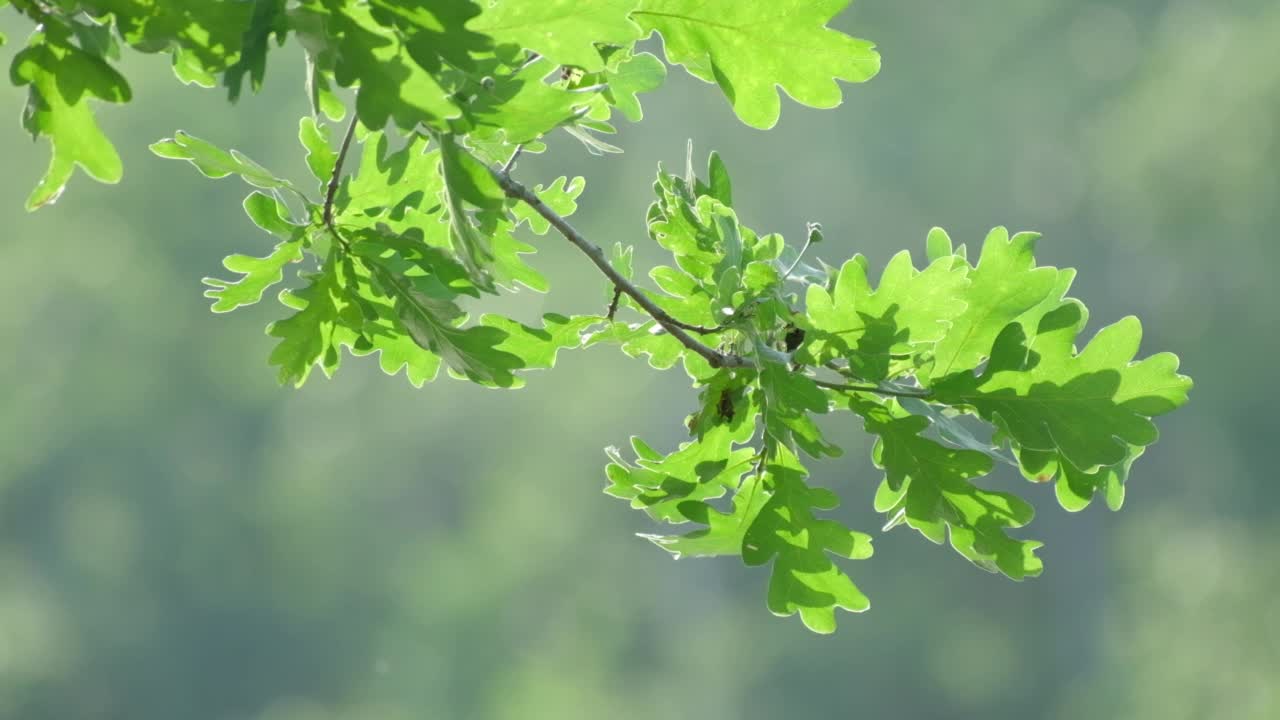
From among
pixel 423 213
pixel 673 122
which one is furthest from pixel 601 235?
pixel 423 213

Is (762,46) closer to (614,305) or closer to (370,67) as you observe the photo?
(614,305)

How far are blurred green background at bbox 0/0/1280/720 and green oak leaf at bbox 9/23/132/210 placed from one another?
14.7 meters

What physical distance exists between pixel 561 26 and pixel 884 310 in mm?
402

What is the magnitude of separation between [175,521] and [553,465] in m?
4.63

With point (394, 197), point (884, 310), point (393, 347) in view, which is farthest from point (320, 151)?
point (884, 310)

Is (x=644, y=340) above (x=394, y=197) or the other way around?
the other way around

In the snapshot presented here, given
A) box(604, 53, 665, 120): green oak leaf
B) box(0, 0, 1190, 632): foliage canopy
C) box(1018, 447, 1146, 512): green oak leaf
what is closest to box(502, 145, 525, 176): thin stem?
box(0, 0, 1190, 632): foliage canopy

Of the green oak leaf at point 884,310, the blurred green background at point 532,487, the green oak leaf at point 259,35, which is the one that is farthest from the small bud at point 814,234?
the blurred green background at point 532,487

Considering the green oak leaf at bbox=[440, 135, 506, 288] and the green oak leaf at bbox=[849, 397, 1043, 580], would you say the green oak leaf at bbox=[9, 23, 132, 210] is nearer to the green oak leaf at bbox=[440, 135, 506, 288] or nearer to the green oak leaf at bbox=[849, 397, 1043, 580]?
the green oak leaf at bbox=[440, 135, 506, 288]

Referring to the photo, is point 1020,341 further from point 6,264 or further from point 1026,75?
point 1026,75

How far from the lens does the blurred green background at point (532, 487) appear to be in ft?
53.1

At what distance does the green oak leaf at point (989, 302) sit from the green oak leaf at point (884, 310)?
0.07 feet

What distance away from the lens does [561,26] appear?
1.04m

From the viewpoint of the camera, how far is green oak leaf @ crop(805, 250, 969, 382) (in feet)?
4.09
